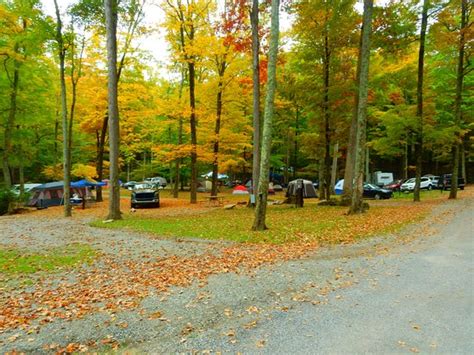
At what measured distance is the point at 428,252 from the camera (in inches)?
326

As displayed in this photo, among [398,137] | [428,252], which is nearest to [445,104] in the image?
[398,137]

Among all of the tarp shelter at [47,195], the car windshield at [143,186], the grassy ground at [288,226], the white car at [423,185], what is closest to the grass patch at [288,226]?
the grassy ground at [288,226]

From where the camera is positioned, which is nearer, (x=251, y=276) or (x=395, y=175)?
(x=251, y=276)

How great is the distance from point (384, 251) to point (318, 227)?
3574mm

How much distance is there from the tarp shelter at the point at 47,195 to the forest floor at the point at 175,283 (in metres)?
14.1

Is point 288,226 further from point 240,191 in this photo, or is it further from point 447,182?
point 447,182

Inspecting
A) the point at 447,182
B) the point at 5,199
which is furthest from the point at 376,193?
the point at 5,199

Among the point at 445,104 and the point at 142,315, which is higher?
the point at 445,104

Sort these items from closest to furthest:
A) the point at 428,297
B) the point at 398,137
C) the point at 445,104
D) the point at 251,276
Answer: the point at 428,297 < the point at 251,276 < the point at 398,137 < the point at 445,104

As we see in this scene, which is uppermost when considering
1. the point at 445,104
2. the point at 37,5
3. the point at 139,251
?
the point at 37,5

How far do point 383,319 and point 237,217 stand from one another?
37.0 ft

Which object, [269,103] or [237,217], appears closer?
[269,103]

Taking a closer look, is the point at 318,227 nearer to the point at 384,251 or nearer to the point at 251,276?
the point at 384,251

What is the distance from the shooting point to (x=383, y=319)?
4.65 meters
